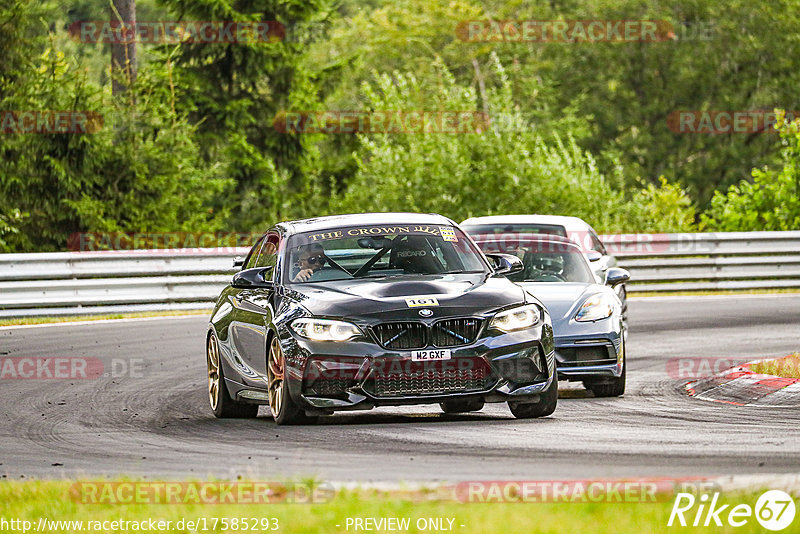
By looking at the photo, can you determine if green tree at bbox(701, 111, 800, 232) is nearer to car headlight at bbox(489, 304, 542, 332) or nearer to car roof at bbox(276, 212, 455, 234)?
car roof at bbox(276, 212, 455, 234)

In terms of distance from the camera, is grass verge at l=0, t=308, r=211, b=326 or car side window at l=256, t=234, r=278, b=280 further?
grass verge at l=0, t=308, r=211, b=326

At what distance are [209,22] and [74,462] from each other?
29.7 metres

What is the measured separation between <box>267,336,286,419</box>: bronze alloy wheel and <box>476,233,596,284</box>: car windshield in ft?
13.4

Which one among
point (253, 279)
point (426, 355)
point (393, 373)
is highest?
point (253, 279)

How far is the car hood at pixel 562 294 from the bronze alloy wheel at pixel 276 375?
3054mm

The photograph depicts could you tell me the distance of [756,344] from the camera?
17188 mm

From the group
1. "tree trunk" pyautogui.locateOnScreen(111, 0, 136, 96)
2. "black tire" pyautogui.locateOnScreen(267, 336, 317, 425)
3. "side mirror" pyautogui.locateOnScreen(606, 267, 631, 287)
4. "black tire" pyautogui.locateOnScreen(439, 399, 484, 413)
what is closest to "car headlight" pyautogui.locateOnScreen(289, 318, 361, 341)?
"black tire" pyautogui.locateOnScreen(267, 336, 317, 425)

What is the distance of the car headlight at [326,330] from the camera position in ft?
32.3

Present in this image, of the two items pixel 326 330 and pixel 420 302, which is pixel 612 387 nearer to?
pixel 420 302

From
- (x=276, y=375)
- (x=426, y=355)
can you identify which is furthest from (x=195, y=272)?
(x=426, y=355)

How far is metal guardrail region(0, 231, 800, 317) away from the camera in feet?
70.7

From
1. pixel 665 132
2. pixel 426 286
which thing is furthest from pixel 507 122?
pixel 665 132

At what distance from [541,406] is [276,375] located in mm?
1945

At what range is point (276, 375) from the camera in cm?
1038
